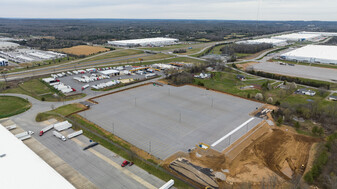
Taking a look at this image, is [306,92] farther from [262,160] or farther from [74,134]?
[74,134]

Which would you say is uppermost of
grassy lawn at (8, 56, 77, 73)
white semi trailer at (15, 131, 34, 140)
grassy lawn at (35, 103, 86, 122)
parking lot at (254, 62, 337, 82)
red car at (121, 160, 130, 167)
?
grassy lawn at (8, 56, 77, 73)

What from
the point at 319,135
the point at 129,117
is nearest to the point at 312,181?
the point at 319,135

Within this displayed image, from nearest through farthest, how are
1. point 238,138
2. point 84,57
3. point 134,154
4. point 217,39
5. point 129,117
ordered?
point 134,154 → point 238,138 → point 129,117 → point 84,57 → point 217,39

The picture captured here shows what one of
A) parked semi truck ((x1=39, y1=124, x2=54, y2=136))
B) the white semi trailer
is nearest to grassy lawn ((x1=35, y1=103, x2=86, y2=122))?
parked semi truck ((x1=39, y1=124, x2=54, y2=136))

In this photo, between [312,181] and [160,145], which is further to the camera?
[160,145]

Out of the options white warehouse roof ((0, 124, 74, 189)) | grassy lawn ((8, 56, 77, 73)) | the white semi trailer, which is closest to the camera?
white warehouse roof ((0, 124, 74, 189))

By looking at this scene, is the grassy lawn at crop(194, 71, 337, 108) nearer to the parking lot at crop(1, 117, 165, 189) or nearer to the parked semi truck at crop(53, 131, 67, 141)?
the parking lot at crop(1, 117, 165, 189)

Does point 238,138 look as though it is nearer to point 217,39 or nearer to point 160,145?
point 160,145
